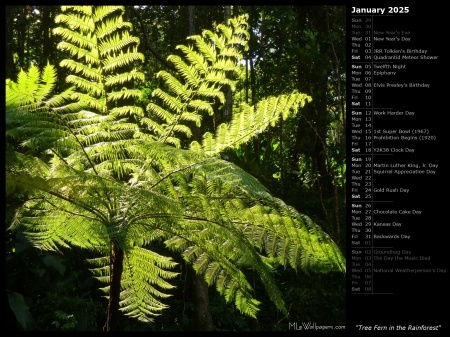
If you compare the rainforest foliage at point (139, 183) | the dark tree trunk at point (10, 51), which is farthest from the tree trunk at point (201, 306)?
the dark tree trunk at point (10, 51)

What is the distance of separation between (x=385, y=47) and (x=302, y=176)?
2751 mm

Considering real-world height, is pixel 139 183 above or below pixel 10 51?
below

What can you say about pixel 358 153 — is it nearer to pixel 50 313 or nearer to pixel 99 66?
pixel 99 66

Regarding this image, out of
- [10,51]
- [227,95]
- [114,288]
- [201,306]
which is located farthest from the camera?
[10,51]

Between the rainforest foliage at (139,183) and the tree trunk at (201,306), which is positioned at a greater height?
the rainforest foliage at (139,183)

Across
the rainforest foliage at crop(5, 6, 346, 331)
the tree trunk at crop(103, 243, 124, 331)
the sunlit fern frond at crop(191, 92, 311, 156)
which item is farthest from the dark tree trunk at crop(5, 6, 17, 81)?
the tree trunk at crop(103, 243, 124, 331)

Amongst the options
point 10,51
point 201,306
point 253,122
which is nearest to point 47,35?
point 10,51

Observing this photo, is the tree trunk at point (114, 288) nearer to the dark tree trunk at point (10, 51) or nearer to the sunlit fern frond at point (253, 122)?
the sunlit fern frond at point (253, 122)

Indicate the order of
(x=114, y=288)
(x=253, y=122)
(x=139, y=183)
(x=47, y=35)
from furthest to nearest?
1. (x=47, y=35)
2. (x=253, y=122)
3. (x=139, y=183)
4. (x=114, y=288)

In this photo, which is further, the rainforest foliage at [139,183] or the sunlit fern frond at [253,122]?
the sunlit fern frond at [253,122]

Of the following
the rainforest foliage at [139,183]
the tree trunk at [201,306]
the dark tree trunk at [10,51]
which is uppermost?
the dark tree trunk at [10,51]

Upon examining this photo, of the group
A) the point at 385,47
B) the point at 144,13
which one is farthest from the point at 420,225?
the point at 144,13

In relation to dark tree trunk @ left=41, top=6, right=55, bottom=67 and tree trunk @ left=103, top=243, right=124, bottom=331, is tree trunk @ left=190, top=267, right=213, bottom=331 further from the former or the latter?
dark tree trunk @ left=41, top=6, right=55, bottom=67

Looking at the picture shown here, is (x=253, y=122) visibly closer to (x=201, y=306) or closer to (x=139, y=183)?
(x=139, y=183)
